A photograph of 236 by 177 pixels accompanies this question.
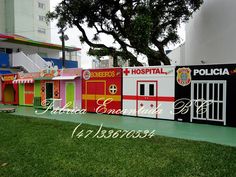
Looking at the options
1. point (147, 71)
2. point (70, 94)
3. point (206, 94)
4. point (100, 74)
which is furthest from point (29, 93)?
point (206, 94)

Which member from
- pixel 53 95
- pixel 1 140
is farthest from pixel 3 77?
pixel 1 140

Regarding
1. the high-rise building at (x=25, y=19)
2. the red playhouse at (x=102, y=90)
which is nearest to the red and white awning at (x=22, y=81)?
the red playhouse at (x=102, y=90)

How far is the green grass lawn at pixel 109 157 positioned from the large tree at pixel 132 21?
8.74 meters

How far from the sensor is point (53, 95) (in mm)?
15188

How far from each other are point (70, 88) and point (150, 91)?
514cm

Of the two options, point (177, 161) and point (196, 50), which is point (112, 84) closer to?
point (177, 161)

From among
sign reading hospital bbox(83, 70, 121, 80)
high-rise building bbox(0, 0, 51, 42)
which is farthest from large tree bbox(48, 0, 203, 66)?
high-rise building bbox(0, 0, 51, 42)

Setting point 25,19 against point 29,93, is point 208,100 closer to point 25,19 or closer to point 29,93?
point 29,93

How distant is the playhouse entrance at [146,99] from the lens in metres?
11.2

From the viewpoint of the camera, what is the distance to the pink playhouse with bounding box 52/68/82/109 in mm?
13885

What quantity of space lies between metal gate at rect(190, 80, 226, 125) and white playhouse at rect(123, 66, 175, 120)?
98cm

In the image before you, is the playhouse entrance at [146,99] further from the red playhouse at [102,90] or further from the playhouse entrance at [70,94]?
the playhouse entrance at [70,94]

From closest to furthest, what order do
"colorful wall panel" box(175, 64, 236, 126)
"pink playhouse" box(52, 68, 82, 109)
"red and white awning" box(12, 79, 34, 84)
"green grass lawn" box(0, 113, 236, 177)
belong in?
1. "green grass lawn" box(0, 113, 236, 177)
2. "colorful wall panel" box(175, 64, 236, 126)
3. "pink playhouse" box(52, 68, 82, 109)
4. "red and white awning" box(12, 79, 34, 84)

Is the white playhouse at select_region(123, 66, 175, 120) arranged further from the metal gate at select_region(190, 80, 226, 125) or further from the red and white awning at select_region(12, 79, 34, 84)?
the red and white awning at select_region(12, 79, 34, 84)
